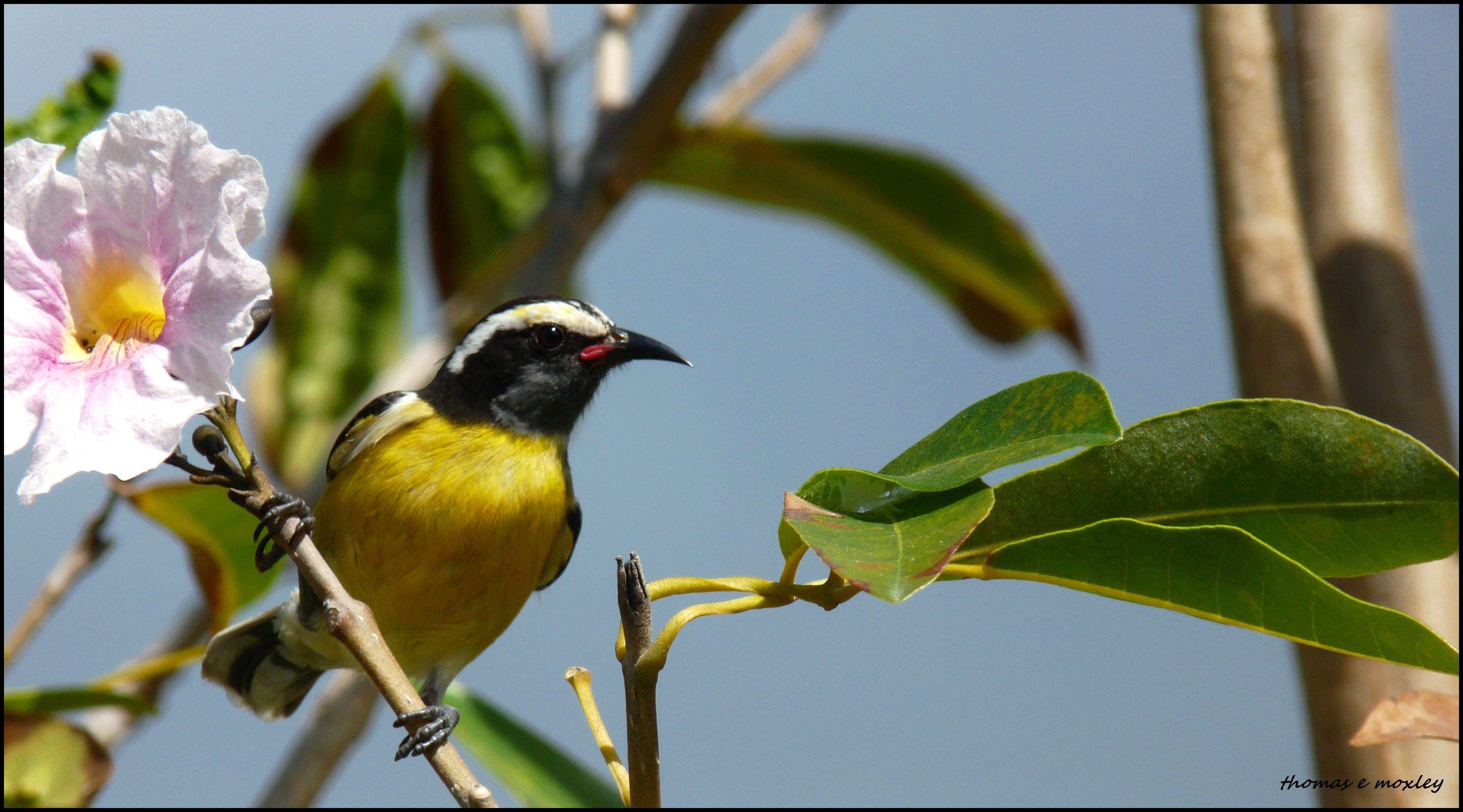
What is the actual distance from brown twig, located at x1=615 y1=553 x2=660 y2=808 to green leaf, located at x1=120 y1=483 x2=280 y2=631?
1.31 meters

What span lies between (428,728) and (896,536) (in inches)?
33.2

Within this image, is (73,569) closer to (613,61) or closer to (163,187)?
(163,187)

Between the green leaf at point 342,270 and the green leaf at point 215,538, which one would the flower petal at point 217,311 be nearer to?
the green leaf at point 215,538

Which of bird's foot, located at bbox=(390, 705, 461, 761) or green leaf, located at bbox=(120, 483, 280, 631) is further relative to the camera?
green leaf, located at bbox=(120, 483, 280, 631)

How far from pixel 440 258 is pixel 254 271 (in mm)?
2979

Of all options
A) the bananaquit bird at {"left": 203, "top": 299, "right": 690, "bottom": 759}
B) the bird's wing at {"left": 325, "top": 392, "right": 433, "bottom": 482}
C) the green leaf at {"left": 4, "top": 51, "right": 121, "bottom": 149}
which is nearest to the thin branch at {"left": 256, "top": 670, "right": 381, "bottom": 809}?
the bananaquit bird at {"left": 203, "top": 299, "right": 690, "bottom": 759}

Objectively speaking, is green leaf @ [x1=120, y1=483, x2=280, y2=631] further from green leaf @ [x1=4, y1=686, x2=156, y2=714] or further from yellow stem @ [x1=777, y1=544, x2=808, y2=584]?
yellow stem @ [x1=777, y1=544, x2=808, y2=584]

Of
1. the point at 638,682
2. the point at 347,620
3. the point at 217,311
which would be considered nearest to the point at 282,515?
the point at 347,620

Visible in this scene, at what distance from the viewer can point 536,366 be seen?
210 cm

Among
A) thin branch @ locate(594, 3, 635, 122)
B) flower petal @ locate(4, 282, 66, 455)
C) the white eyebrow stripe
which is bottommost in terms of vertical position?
the white eyebrow stripe

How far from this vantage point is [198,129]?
2.76 ft

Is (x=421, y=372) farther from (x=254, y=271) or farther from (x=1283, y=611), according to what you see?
(x=1283, y=611)

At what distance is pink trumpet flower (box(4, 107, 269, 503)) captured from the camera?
2.64ft

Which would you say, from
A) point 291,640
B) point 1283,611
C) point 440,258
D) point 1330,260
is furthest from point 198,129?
point 440,258
